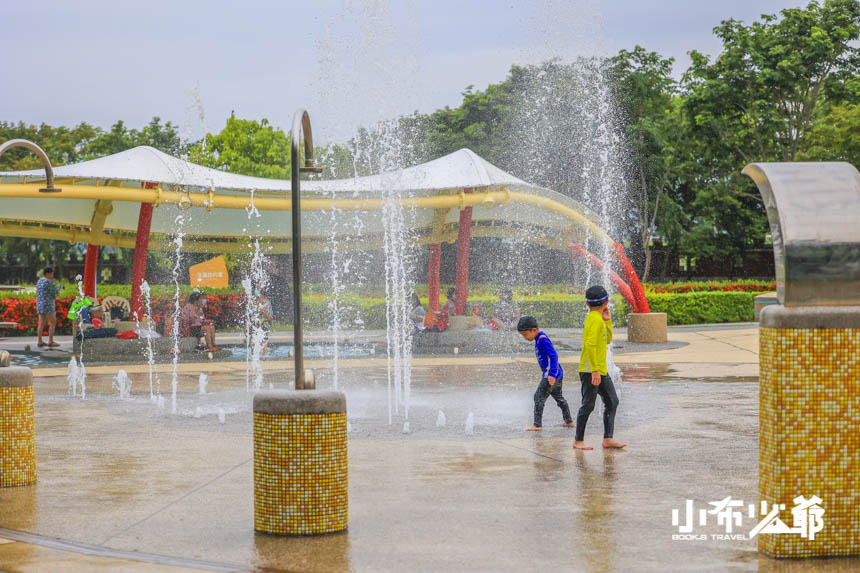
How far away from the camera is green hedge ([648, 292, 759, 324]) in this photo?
94.8ft

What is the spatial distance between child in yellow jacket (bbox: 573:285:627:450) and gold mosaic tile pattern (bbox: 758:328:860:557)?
11.1 ft

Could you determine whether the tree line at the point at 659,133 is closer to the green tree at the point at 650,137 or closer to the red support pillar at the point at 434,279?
the green tree at the point at 650,137

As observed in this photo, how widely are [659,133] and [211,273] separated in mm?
21370

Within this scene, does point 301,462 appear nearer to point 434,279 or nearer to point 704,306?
point 434,279

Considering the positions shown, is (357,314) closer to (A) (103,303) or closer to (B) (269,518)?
(A) (103,303)

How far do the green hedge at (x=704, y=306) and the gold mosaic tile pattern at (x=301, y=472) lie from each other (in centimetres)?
2365

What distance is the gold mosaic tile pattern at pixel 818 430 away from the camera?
5430mm

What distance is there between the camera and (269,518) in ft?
19.9

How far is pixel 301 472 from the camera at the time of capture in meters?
5.95

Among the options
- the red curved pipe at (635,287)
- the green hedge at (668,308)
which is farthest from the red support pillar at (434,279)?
the green hedge at (668,308)

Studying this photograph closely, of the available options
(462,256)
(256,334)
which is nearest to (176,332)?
(256,334)

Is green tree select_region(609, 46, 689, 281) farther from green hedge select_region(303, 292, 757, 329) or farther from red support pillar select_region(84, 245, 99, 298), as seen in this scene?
red support pillar select_region(84, 245, 99, 298)

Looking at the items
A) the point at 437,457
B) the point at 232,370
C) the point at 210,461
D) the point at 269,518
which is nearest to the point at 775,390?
the point at 269,518

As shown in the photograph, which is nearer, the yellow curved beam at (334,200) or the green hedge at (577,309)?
the yellow curved beam at (334,200)
